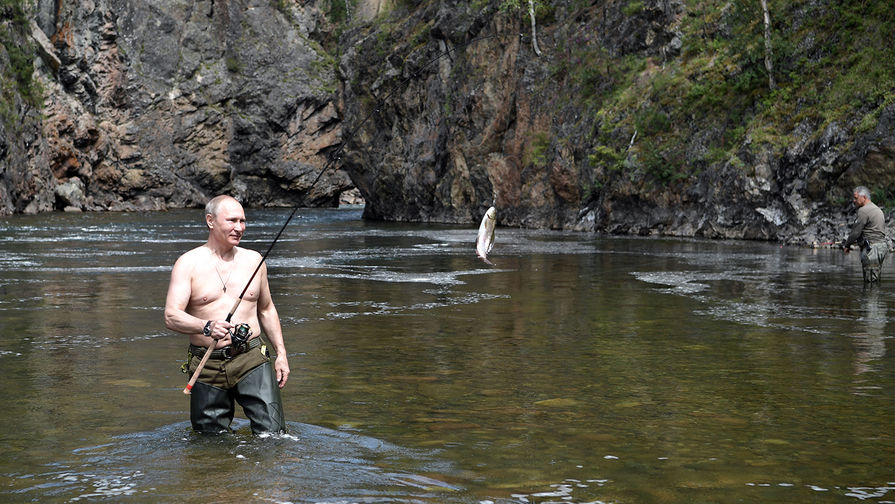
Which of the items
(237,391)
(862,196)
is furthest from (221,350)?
(862,196)

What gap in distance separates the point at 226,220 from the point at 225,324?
2.23 ft

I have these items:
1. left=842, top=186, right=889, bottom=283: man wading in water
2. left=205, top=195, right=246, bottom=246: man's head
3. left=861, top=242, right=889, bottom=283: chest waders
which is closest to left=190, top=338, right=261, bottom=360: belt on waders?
left=205, top=195, right=246, bottom=246: man's head

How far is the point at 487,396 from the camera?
8852 millimetres

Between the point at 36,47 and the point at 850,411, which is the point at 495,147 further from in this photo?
the point at 850,411

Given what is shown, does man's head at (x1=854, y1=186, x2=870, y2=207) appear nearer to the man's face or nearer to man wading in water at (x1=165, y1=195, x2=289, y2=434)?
man wading in water at (x1=165, y1=195, x2=289, y2=434)

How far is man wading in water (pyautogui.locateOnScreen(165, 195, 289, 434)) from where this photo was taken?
6496 millimetres

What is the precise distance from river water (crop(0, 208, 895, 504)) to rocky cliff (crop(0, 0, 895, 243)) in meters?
2.21

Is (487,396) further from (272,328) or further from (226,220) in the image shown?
(226,220)

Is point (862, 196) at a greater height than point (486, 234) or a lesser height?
greater

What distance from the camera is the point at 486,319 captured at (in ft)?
46.8

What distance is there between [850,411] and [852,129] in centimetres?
2336

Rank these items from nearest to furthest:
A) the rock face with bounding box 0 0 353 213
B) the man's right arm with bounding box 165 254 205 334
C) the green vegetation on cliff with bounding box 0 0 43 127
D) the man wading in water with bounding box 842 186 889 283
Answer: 1. the man's right arm with bounding box 165 254 205 334
2. the man wading in water with bounding box 842 186 889 283
3. the green vegetation on cliff with bounding box 0 0 43 127
4. the rock face with bounding box 0 0 353 213

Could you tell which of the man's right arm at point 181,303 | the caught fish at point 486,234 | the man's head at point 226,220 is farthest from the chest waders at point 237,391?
the caught fish at point 486,234

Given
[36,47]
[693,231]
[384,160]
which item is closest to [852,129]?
[693,231]
